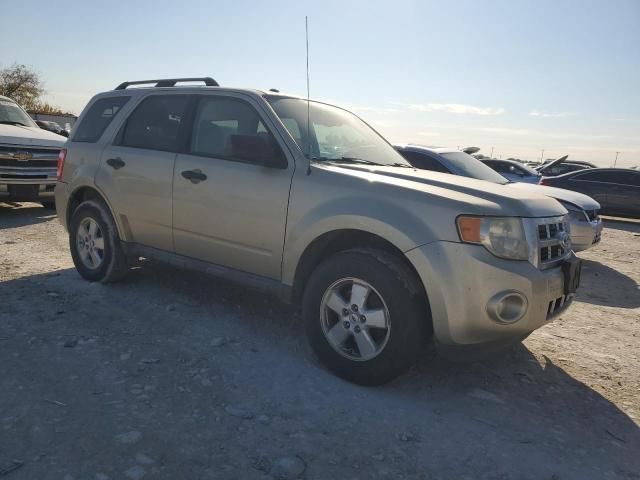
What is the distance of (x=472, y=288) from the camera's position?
2.78 meters

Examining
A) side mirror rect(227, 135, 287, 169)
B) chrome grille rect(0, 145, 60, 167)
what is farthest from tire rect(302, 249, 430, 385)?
chrome grille rect(0, 145, 60, 167)

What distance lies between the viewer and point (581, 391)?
336cm

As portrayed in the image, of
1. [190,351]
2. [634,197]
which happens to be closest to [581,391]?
[190,351]

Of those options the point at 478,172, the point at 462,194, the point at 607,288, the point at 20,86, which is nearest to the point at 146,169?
the point at 462,194

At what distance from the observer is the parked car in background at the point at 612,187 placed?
13.0 metres

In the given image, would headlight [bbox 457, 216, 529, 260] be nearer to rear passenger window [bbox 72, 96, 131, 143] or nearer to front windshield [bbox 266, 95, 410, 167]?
front windshield [bbox 266, 95, 410, 167]

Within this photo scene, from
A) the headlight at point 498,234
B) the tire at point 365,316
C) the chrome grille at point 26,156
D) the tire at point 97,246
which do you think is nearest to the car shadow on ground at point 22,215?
the chrome grille at point 26,156

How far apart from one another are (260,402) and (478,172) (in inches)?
210

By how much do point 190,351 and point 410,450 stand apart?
1.69m

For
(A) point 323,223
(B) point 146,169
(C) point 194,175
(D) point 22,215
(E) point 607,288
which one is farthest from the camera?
(D) point 22,215

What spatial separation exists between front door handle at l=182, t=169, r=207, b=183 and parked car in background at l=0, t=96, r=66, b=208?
532 cm

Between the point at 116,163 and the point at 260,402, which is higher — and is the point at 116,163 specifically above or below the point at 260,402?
above

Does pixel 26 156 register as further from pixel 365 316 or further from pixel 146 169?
pixel 365 316

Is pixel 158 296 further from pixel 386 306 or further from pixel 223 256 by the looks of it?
pixel 386 306
